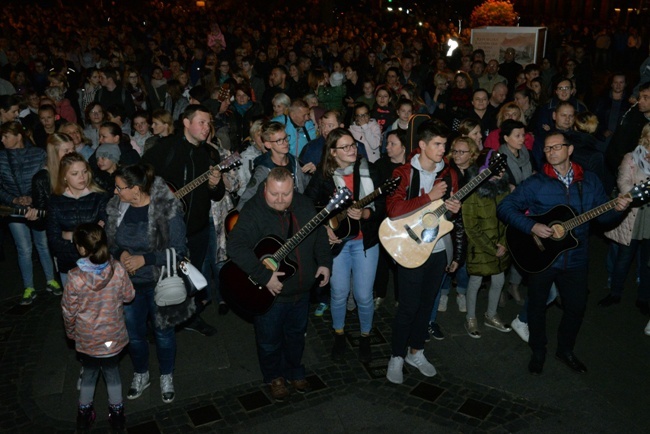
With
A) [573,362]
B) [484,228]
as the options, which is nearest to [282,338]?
[484,228]

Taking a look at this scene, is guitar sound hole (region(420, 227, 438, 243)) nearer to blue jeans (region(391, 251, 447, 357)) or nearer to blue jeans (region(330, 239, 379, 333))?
blue jeans (region(391, 251, 447, 357))

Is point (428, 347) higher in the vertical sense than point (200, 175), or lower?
lower

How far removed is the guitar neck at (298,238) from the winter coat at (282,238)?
10 cm

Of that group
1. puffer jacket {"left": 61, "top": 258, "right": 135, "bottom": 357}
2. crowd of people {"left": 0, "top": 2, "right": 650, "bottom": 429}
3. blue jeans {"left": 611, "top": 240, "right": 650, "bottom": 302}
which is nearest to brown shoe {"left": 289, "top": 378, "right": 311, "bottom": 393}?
crowd of people {"left": 0, "top": 2, "right": 650, "bottom": 429}

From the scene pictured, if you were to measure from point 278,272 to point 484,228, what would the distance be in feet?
7.99

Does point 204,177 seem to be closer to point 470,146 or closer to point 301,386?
point 301,386

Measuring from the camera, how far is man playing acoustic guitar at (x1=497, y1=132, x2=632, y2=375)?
5.52 m

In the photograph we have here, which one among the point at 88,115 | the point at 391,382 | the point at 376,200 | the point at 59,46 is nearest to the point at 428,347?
the point at 391,382

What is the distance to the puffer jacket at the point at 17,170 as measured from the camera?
6883mm

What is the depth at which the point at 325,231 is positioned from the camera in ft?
17.1

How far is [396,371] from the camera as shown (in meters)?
5.73

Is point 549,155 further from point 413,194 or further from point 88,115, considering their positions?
point 88,115

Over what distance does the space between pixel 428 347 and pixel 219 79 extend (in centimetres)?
895

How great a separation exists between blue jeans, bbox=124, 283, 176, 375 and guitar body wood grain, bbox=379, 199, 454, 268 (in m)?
2.09
